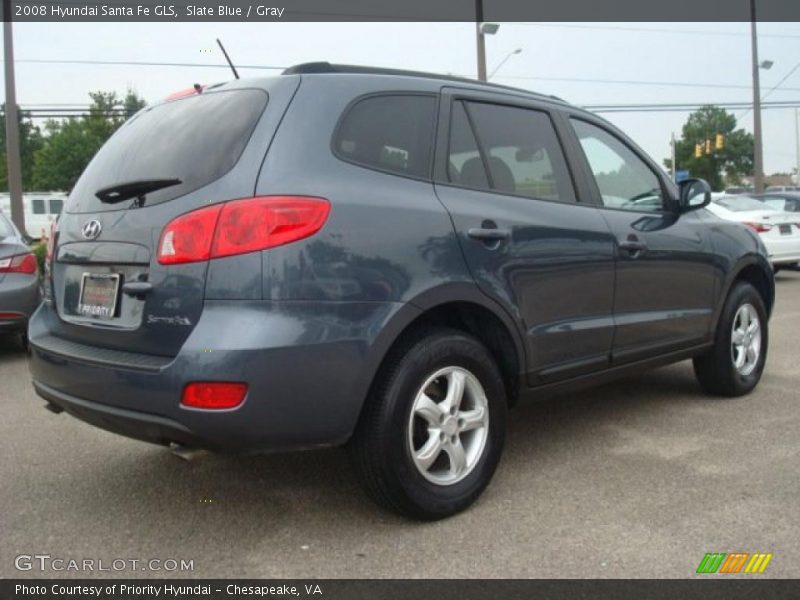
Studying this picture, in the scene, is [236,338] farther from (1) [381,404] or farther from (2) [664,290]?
(2) [664,290]

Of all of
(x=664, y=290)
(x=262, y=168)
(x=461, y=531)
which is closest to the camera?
(x=262, y=168)

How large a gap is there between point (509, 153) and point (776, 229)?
396 inches

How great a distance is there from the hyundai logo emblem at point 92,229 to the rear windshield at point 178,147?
7 centimetres

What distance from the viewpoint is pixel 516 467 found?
366 cm

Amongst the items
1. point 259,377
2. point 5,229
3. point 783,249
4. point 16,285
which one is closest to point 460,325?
point 259,377

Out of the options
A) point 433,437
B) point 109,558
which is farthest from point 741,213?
point 109,558

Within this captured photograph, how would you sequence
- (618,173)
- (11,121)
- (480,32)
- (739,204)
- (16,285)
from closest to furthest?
(618,173), (16,285), (739,204), (11,121), (480,32)

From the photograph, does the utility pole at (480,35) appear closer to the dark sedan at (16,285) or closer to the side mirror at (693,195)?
the dark sedan at (16,285)

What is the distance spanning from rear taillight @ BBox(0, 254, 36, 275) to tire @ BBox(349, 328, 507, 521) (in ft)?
16.0

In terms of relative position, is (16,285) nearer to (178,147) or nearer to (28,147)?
(178,147)

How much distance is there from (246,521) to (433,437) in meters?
0.83

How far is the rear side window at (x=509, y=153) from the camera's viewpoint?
10.8ft

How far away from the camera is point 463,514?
308 centimetres
